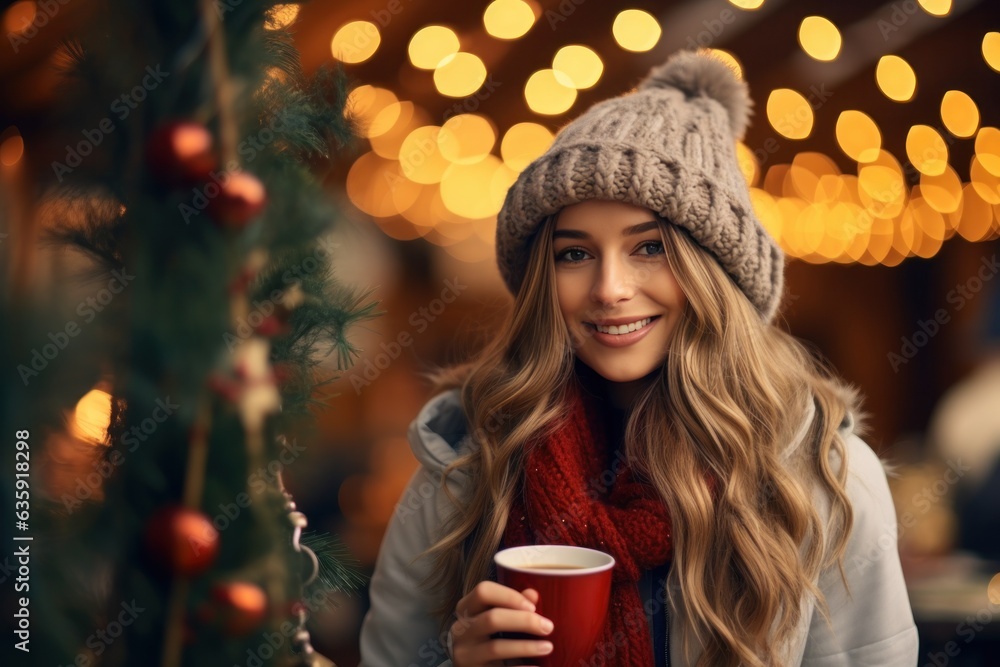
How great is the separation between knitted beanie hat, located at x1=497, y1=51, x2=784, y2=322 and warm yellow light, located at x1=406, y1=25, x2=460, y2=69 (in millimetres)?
2524

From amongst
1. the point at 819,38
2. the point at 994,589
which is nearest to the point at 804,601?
the point at 994,589

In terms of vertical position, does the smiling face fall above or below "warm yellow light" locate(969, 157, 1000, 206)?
below

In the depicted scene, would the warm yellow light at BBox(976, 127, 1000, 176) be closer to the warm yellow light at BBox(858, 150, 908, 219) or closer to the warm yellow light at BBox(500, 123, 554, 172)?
the warm yellow light at BBox(858, 150, 908, 219)

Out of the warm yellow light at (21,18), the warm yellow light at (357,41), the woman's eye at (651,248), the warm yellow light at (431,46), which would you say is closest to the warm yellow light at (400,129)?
the warm yellow light at (431,46)

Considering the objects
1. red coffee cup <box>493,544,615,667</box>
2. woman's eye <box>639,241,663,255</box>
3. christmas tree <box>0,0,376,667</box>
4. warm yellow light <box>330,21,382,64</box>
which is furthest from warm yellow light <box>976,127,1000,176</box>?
christmas tree <box>0,0,376,667</box>

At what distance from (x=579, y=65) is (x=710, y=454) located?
11.5ft

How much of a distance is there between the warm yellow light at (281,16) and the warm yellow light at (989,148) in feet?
17.9

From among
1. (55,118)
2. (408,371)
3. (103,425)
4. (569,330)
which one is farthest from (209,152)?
(408,371)

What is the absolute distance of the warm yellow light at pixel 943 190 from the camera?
20.1 feet

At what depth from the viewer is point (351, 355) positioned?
1210mm

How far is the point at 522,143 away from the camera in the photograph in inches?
229

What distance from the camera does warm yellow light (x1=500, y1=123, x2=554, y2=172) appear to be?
222 inches

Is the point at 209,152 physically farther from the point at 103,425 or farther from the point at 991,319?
the point at 991,319

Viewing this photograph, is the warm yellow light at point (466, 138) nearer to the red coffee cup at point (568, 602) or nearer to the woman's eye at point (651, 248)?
the woman's eye at point (651, 248)
